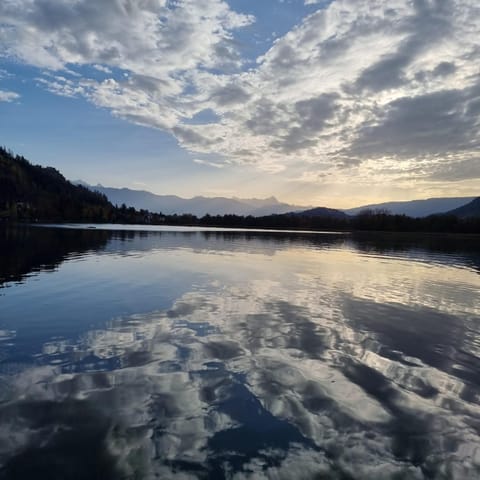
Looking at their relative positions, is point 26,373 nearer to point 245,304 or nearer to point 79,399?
point 79,399

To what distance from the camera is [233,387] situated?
974cm

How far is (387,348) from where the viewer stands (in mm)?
13656

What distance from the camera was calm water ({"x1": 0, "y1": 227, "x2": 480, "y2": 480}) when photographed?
688cm

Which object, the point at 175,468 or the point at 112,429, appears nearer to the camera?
the point at 175,468

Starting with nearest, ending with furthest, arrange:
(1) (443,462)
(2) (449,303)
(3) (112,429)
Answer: (1) (443,462)
(3) (112,429)
(2) (449,303)

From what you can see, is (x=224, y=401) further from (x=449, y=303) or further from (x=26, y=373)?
(x=449, y=303)

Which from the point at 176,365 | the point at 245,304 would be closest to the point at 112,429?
the point at 176,365

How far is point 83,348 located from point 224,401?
18.4 feet

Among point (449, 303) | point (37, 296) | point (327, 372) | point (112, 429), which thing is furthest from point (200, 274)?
point (112, 429)

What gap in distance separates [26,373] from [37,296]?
10.7 m

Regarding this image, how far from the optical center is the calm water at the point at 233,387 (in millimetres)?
6879

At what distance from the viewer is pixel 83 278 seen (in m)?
25.5

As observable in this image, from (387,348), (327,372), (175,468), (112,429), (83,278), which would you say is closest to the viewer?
(175,468)

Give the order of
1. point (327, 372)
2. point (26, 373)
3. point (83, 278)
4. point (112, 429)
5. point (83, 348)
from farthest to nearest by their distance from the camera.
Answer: point (83, 278) < point (83, 348) < point (327, 372) < point (26, 373) < point (112, 429)
